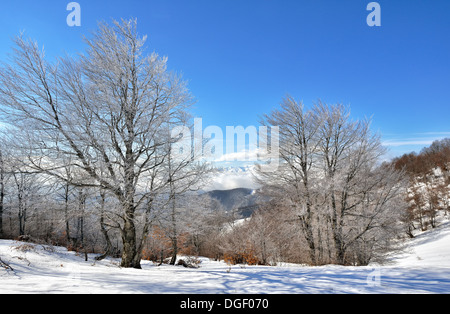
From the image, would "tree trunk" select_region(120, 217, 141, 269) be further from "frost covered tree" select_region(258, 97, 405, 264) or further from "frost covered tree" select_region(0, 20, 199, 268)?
"frost covered tree" select_region(258, 97, 405, 264)

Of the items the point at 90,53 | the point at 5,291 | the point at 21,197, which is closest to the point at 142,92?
the point at 90,53

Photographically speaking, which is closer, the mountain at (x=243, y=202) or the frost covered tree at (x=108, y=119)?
the frost covered tree at (x=108, y=119)

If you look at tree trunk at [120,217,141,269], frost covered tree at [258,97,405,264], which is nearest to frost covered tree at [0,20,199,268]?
tree trunk at [120,217,141,269]

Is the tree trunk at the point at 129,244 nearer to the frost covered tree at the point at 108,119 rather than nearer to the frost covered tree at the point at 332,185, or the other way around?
the frost covered tree at the point at 108,119

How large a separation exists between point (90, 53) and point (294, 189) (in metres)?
9.72

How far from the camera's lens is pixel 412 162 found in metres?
69.1

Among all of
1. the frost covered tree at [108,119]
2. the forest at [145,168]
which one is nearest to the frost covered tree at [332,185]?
Answer: the forest at [145,168]

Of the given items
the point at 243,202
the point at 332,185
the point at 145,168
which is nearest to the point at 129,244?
the point at 145,168

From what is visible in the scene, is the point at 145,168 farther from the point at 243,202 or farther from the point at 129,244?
the point at 243,202

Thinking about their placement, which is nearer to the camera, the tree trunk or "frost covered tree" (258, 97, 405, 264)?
the tree trunk

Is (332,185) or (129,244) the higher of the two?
(332,185)
